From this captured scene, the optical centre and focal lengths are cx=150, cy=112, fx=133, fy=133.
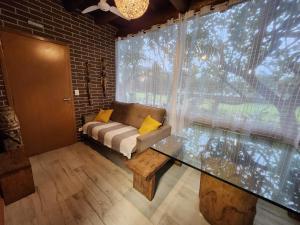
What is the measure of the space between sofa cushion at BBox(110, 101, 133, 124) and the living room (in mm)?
31

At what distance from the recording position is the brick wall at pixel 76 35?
1973mm

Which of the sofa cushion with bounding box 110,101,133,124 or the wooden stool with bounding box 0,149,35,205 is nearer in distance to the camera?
the wooden stool with bounding box 0,149,35,205

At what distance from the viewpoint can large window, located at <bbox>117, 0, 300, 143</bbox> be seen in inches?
61.2

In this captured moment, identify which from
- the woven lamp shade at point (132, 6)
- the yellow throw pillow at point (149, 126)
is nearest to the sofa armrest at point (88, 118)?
the yellow throw pillow at point (149, 126)

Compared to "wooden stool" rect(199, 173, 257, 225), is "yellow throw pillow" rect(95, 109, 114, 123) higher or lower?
higher

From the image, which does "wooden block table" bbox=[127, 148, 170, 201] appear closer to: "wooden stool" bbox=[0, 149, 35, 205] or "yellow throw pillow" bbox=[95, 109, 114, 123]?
"wooden stool" bbox=[0, 149, 35, 205]

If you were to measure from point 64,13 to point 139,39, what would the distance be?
4.67 ft

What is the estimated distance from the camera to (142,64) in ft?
9.37

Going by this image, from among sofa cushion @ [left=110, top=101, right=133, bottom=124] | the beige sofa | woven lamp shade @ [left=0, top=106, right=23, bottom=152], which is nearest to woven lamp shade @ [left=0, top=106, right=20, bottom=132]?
woven lamp shade @ [left=0, top=106, right=23, bottom=152]

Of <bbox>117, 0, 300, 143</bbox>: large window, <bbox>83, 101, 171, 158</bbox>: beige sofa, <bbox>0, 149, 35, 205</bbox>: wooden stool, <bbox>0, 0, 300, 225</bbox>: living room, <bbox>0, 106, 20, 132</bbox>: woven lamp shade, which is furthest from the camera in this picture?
<bbox>83, 101, 171, 158</bbox>: beige sofa

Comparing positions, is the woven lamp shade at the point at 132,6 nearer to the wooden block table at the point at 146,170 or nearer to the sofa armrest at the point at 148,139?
the sofa armrest at the point at 148,139

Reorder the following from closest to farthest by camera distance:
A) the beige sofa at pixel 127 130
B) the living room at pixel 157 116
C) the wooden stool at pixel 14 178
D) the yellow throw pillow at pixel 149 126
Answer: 1. the living room at pixel 157 116
2. the wooden stool at pixel 14 178
3. the beige sofa at pixel 127 130
4. the yellow throw pillow at pixel 149 126

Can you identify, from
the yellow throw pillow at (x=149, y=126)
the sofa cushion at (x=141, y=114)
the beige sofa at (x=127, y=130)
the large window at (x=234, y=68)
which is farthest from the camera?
the sofa cushion at (x=141, y=114)

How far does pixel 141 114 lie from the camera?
2.66 m
